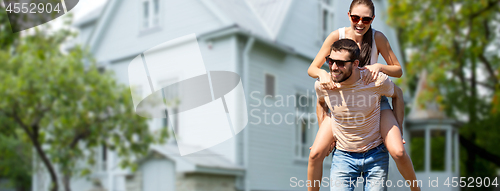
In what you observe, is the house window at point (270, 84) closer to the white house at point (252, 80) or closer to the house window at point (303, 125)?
the white house at point (252, 80)

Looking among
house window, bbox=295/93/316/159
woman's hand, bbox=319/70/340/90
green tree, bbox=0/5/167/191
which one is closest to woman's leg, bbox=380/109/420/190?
woman's hand, bbox=319/70/340/90

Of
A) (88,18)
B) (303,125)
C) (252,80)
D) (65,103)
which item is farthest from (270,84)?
(88,18)

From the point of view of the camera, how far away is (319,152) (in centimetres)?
214

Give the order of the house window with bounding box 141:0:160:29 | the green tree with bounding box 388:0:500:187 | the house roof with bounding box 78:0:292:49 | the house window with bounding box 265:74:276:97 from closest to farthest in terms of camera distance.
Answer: the house roof with bounding box 78:0:292:49 < the house window with bounding box 265:74:276:97 < the house window with bounding box 141:0:160:29 < the green tree with bounding box 388:0:500:187

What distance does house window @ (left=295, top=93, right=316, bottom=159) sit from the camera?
9328 millimetres

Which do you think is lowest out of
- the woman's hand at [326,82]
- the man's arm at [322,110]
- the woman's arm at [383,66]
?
the man's arm at [322,110]

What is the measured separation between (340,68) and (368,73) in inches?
5.8

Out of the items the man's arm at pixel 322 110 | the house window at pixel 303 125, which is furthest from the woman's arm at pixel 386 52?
the house window at pixel 303 125

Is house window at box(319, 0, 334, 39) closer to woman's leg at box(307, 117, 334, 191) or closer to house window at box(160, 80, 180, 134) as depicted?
house window at box(160, 80, 180, 134)

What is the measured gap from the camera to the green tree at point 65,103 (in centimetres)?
1080

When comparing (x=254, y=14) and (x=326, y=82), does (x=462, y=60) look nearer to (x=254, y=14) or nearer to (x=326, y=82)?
(x=254, y=14)

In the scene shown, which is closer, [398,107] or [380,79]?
[380,79]

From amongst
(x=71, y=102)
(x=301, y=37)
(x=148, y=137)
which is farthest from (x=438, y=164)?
(x=71, y=102)

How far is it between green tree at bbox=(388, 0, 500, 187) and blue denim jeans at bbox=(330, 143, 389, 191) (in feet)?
33.5
